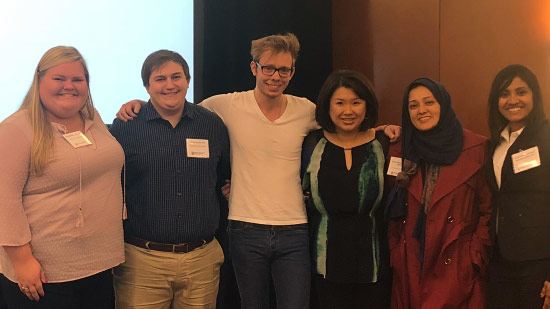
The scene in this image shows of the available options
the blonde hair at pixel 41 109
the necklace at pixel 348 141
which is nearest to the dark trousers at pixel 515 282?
the necklace at pixel 348 141

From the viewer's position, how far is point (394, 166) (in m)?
2.25

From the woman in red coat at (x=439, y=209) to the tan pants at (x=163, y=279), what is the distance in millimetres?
926

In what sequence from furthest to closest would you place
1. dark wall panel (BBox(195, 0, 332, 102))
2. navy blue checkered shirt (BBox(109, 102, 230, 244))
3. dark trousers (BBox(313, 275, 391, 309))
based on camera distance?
dark wall panel (BBox(195, 0, 332, 102)), dark trousers (BBox(313, 275, 391, 309)), navy blue checkered shirt (BBox(109, 102, 230, 244))

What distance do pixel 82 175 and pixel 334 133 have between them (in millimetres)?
1173

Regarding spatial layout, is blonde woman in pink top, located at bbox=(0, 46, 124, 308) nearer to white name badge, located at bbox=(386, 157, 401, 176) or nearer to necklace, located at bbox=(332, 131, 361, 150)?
necklace, located at bbox=(332, 131, 361, 150)

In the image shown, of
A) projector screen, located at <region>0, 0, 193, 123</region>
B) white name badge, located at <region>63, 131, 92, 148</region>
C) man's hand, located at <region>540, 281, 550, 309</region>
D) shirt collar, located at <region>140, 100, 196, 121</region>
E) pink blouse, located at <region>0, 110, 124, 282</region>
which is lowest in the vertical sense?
man's hand, located at <region>540, 281, 550, 309</region>

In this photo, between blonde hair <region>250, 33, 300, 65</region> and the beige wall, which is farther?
the beige wall

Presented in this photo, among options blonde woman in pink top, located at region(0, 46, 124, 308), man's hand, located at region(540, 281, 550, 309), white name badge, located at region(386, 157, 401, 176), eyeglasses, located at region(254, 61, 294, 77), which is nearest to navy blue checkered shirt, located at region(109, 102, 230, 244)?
blonde woman in pink top, located at region(0, 46, 124, 308)

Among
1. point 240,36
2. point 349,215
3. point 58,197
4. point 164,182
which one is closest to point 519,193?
point 349,215

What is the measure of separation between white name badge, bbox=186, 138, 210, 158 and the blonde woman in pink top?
31cm

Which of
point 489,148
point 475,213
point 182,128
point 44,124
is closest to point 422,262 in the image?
point 475,213

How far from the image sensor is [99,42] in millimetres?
3053

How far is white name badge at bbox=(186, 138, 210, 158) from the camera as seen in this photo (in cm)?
213

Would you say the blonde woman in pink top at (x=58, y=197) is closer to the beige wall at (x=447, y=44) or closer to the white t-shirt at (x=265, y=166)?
the white t-shirt at (x=265, y=166)
